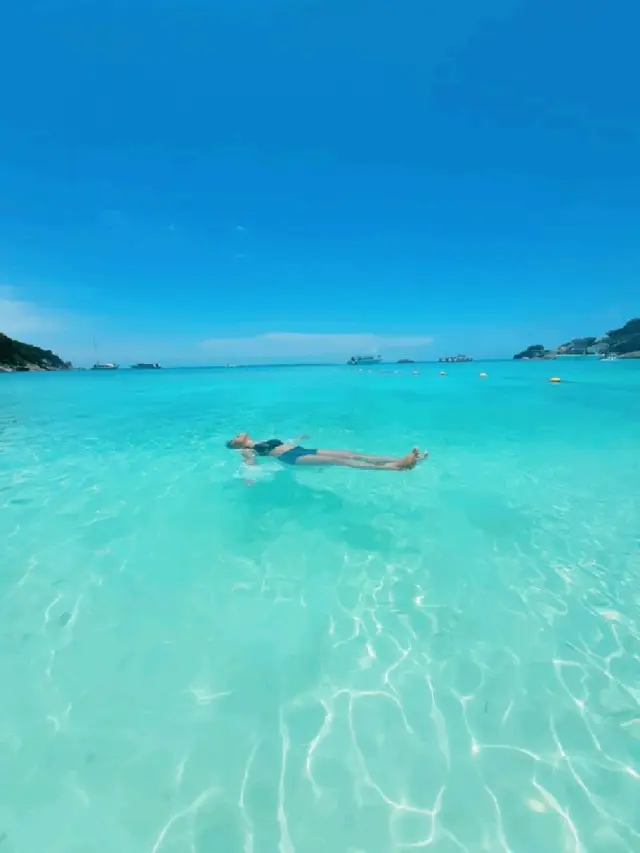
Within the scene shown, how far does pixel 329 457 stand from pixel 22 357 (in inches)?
4191

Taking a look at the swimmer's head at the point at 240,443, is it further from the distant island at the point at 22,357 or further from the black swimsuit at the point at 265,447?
the distant island at the point at 22,357

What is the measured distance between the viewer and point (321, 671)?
13.5 feet

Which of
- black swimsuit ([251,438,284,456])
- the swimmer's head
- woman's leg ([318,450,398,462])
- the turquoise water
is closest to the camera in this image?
the turquoise water

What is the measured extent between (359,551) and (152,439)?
11.1m

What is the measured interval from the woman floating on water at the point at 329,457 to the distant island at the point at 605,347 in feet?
477

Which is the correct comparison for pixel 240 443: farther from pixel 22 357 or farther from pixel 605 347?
pixel 605 347

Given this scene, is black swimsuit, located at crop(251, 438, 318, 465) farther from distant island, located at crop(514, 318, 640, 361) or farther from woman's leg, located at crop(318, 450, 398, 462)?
distant island, located at crop(514, 318, 640, 361)

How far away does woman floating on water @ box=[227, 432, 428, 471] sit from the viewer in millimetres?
10680

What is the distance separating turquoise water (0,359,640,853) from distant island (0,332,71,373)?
3786 inches

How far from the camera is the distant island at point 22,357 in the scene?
86.3 m

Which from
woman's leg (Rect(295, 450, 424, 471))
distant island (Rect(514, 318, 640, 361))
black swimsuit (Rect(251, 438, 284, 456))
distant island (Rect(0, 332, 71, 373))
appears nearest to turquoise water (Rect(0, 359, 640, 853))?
woman's leg (Rect(295, 450, 424, 471))

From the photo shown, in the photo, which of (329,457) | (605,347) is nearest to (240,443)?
(329,457)

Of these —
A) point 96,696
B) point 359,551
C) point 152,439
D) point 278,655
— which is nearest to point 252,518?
point 359,551

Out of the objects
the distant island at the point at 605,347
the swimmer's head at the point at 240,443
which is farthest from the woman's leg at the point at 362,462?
the distant island at the point at 605,347
